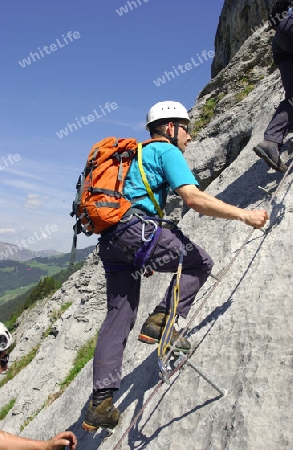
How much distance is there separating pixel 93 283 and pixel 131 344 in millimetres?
8898

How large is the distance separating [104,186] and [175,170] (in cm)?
89

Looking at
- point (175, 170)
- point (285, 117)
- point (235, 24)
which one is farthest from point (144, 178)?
point (235, 24)

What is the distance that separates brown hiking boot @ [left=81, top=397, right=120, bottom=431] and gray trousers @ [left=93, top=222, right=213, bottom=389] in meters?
0.24

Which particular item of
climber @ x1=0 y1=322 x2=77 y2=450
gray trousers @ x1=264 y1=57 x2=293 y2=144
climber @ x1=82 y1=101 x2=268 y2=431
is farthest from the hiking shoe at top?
climber @ x1=0 y1=322 x2=77 y2=450

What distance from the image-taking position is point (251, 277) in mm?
5504

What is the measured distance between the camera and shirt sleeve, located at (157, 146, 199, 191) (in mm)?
4117

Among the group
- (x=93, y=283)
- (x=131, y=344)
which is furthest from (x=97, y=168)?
(x=93, y=283)

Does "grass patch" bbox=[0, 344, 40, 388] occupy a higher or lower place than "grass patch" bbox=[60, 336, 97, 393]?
lower

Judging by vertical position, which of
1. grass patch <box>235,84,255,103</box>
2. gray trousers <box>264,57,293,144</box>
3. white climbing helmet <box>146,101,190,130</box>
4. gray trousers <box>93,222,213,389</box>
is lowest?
gray trousers <box>93,222,213,389</box>

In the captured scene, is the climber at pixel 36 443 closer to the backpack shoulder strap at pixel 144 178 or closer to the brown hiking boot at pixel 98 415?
the brown hiking boot at pixel 98 415

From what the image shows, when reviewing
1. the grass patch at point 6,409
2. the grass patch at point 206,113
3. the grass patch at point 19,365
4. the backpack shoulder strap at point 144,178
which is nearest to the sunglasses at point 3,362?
the backpack shoulder strap at point 144,178

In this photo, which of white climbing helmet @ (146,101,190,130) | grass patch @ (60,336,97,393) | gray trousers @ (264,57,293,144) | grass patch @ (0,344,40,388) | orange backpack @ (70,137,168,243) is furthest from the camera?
grass patch @ (0,344,40,388)

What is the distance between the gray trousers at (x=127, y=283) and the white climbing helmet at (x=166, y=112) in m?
1.56

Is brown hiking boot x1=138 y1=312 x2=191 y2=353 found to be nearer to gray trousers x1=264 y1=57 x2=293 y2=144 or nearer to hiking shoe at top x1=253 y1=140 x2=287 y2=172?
hiking shoe at top x1=253 y1=140 x2=287 y2=172
